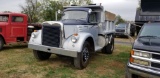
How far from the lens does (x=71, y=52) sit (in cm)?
639

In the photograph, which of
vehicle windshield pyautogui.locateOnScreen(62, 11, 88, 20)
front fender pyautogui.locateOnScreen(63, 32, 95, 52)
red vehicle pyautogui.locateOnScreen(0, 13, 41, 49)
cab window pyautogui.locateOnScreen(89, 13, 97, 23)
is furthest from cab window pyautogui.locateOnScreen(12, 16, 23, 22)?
front fender pyautogui.locateOnScreen(63, 32, 95, 52)

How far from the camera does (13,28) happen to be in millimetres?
10359

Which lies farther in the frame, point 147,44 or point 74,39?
point 74,39

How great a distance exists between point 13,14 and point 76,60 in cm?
558

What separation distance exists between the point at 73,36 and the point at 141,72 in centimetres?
279

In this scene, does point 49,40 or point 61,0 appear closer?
point 49,40

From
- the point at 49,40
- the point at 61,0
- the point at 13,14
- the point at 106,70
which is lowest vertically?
the point at 106,70

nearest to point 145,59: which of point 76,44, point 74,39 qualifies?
point 76,44

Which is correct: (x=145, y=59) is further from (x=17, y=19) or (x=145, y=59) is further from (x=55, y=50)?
(x=17, y=19)

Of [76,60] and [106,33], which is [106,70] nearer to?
[76,60]

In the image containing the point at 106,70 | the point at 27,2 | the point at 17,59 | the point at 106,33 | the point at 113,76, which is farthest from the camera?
the point at 27,2

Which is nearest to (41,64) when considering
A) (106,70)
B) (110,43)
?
(106,70)

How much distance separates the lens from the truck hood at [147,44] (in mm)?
4467

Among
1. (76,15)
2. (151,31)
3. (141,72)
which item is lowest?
(141,72)
